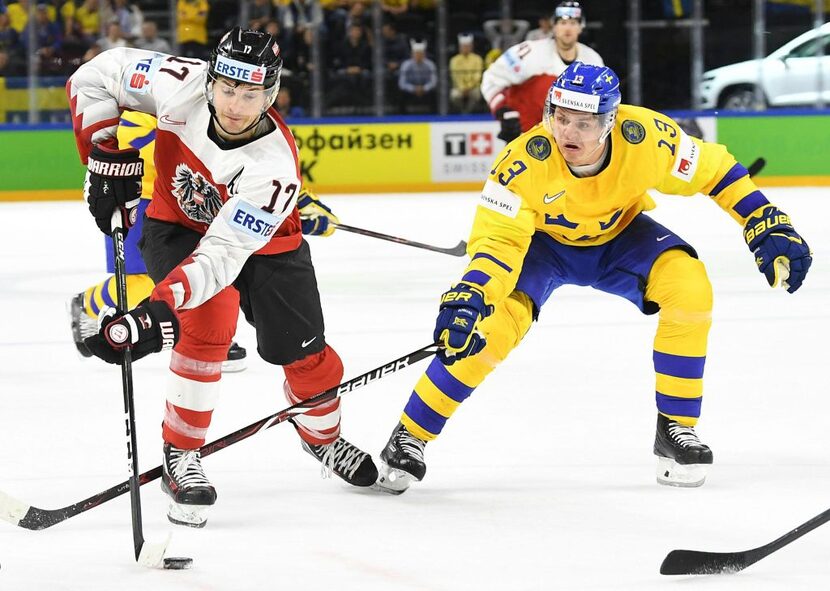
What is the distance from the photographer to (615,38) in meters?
10.8

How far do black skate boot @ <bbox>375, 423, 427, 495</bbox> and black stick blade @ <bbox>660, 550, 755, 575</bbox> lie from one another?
743 mm

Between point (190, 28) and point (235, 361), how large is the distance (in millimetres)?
6870

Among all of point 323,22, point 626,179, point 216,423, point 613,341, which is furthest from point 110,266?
point 323,22

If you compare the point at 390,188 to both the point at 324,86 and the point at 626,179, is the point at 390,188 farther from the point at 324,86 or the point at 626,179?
the point at 626,179

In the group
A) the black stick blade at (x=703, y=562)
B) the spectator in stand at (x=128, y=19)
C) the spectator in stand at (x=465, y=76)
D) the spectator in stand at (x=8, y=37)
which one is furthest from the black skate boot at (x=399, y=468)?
the spectator in stand at (x=8, y=37)

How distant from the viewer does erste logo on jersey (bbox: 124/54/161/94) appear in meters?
3.12

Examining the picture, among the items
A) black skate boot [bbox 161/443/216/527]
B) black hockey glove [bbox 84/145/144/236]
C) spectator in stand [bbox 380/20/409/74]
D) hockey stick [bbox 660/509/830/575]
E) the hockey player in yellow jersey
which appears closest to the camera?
hockey stick [bbox 660/509/830/575]

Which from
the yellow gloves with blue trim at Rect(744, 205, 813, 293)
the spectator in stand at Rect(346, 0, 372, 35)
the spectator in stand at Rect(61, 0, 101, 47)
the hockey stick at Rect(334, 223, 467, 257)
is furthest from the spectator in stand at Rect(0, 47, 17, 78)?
the yellow gloves with blue trim at Rect(744, 205, 813, 293)

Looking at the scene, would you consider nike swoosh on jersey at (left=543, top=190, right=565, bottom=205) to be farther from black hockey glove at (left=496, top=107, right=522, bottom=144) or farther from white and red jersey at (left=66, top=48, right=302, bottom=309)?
black hockey glove at (left=496, top=107, right=522, bottom=144)

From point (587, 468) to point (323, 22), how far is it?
8090mm

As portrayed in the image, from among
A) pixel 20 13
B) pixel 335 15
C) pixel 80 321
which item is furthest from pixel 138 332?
pixel 20 13

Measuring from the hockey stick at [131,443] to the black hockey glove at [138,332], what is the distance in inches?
1.1

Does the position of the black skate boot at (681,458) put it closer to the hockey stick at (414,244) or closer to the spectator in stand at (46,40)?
the hockey stick at (414,244)

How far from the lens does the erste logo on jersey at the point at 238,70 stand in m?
2.80
